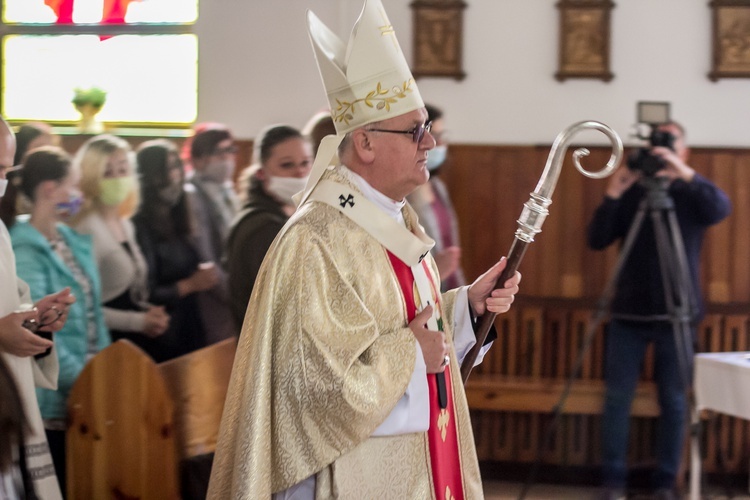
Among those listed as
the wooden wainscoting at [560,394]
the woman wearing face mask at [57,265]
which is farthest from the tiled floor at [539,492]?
the woman wearing face mask at [57,265]

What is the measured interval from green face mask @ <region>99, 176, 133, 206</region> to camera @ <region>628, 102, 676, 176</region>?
2391mm

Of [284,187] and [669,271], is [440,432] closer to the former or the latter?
[284,187]

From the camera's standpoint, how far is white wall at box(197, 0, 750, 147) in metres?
5.78

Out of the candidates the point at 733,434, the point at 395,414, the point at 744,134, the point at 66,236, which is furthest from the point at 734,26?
the point at 395,414

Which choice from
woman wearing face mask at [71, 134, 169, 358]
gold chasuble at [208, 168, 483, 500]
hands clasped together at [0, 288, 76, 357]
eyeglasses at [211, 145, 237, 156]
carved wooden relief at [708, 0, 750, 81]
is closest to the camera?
gold chasuble at [208, 168, 483, 500]

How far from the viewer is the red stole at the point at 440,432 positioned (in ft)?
8.14

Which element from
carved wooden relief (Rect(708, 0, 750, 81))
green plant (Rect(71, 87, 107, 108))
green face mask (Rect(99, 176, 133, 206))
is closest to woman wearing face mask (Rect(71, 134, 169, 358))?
green face mask (Rect(99, 176, 133, 206))

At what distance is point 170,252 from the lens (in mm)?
4562

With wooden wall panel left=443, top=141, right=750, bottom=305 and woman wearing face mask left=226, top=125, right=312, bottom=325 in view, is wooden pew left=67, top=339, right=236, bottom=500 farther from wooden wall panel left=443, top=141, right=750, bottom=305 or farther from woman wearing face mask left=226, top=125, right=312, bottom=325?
wooden wall panel left=443, top=141, right=750, bottom=305

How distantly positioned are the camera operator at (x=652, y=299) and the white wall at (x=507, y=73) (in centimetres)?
73

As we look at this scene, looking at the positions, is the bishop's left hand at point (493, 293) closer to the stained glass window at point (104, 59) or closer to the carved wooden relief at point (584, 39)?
the carved wooden relief at point (584, 39)

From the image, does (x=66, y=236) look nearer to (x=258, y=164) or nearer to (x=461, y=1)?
(x=258, y=164)

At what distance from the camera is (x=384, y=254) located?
2502 millimetres

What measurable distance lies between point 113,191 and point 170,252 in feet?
1.19
